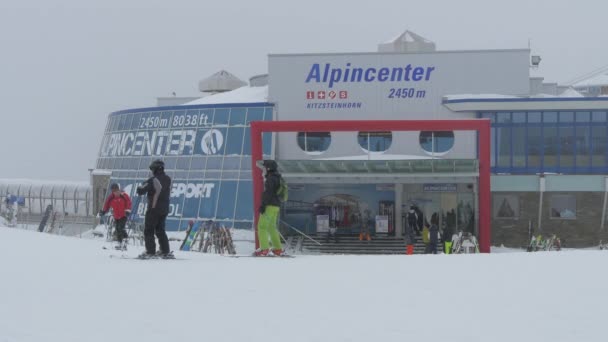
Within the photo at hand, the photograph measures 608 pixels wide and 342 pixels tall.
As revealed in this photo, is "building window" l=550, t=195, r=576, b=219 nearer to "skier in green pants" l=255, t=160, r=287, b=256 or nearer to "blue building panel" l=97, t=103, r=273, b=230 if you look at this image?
"blue building panel" l=97, t=103, r=273, b=230

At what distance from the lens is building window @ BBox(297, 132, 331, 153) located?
4112 cm

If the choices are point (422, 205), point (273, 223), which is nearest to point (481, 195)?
point (422, 205)

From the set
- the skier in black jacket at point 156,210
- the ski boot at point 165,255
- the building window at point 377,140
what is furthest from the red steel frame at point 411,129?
the ski boot at point 165,255

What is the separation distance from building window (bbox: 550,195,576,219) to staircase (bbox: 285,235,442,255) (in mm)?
5727

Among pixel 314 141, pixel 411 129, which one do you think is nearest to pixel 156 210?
pixel 411 129

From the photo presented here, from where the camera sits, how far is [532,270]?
46.1ft

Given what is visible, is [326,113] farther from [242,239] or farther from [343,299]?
[343,299]

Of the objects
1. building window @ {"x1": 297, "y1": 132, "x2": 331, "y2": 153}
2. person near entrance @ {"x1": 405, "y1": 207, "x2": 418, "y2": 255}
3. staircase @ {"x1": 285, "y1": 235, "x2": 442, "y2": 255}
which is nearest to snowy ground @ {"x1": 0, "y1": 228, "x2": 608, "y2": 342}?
person near entrance @ {"x1": 405, "y1": 207, "x2": 418, "y2": 255}

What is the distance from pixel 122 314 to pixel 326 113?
31.5 m

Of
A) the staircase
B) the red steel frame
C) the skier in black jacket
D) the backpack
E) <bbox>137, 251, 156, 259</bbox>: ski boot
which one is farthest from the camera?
the staircase

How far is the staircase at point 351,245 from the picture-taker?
125 feet

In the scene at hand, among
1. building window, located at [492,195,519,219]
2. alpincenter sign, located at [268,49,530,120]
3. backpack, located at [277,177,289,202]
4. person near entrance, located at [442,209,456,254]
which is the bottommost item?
backpack, located at [277,177,289,202]

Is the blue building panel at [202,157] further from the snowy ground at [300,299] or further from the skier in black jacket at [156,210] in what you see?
the snowy ground at [300,299]

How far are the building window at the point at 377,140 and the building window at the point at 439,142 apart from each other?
130cm
